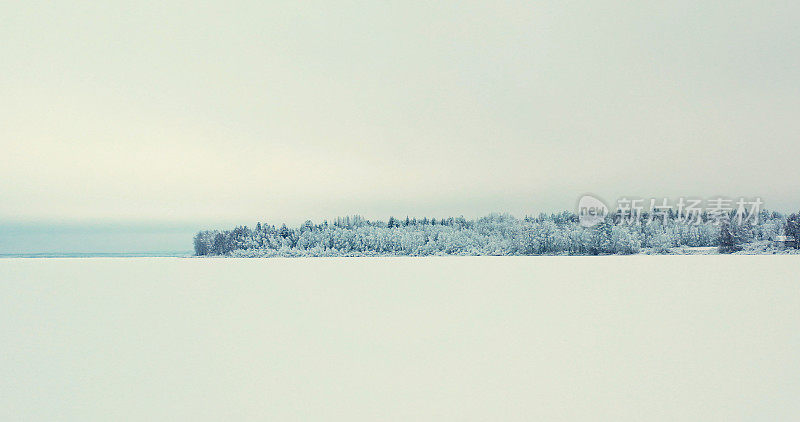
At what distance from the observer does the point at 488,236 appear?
37.5ft

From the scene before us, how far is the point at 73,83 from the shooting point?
960 centimetres

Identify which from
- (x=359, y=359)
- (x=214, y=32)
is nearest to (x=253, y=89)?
(x=214, y=32)

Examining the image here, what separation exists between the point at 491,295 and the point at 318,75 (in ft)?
17.7

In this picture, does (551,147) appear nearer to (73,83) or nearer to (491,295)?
(491,295)
